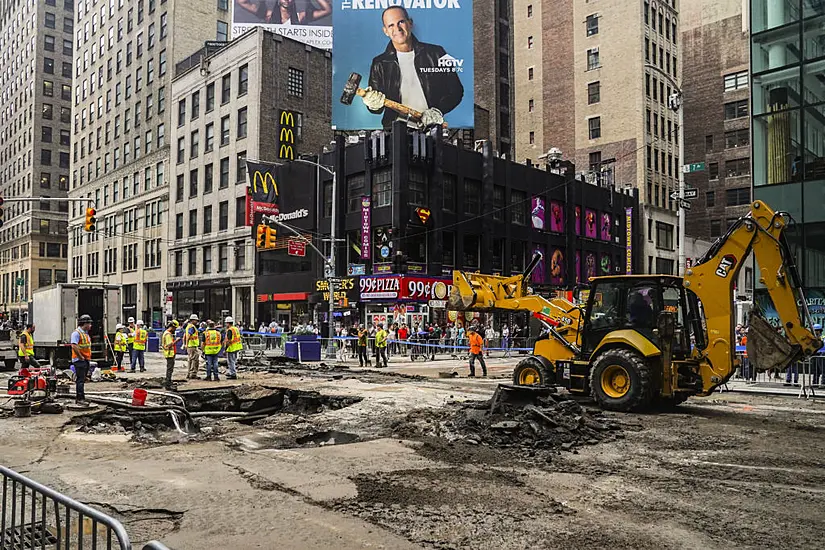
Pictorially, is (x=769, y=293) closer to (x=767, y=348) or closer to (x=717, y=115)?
(x=767, y=348)

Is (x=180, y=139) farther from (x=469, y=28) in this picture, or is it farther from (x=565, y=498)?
(x=565, y=498)

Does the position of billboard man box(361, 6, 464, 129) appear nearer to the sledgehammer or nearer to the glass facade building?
the sledgehammer

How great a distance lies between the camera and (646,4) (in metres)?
61.7

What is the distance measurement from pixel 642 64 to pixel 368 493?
59820 millimetres

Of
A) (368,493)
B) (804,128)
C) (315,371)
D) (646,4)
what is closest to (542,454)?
(368,493)

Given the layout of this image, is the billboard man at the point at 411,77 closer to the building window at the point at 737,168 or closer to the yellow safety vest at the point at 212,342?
the building window at the point at 737,168

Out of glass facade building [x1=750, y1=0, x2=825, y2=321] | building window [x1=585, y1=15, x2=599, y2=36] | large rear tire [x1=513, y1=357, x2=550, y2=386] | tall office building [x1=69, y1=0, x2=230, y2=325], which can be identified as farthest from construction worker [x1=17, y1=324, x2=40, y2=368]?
building window [x1=585, y1=15, x2=599, y2=36]

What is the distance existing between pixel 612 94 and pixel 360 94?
23.8 metres

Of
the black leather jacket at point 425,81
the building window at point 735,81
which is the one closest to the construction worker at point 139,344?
the black leather jacket at point 425,81

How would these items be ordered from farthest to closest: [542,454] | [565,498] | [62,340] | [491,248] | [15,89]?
1. [15,89]
2. [491,248]
3. [62,340]
4. [542,454]
5. [565,498]

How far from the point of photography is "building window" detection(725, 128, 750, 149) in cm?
6906

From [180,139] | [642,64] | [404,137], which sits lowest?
[404,137]

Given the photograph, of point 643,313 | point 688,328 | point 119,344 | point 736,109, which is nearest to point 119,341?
point 119,344

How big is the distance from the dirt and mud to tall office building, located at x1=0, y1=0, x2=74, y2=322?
89.6m
